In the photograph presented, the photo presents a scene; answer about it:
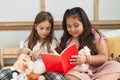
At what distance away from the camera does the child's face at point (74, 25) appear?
177 cm

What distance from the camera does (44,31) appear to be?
6.21ft

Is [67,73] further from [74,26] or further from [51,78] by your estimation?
[74,26]

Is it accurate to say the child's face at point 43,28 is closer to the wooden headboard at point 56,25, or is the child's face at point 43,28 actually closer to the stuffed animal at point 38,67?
the stuffed animal at point 38,67

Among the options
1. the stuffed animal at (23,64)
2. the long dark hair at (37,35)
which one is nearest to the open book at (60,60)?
the stuffed animal at (23,64)

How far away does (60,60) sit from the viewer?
1529mm

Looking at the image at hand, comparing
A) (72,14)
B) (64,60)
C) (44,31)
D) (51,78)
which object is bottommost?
(51,78)

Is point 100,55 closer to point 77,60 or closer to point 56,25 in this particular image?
point 77,60

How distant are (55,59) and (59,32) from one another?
929 millimetres

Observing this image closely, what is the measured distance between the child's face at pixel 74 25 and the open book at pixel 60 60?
22cm

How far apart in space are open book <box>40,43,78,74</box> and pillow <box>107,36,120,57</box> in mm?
445

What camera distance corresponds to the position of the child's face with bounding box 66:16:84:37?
69.8 inches

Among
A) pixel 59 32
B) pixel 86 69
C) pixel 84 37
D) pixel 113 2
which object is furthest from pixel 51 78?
pixel 113 2

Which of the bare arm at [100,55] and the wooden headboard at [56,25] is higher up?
the wooden headboard at [56,25]

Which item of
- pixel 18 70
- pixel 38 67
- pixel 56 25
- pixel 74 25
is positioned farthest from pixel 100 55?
pixel 56 25
